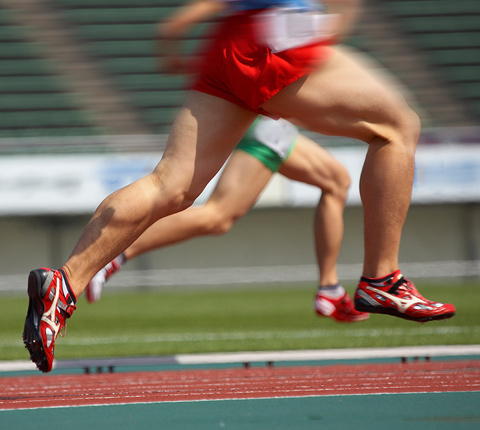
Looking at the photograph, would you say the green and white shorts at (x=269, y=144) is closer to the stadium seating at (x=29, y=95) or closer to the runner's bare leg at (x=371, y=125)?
the runner's bare leg at (x=371, y=125)

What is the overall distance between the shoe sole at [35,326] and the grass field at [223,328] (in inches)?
77.2

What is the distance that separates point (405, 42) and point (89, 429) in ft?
48.6

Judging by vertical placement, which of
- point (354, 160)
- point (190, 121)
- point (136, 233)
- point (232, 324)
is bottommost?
point (354, 160)

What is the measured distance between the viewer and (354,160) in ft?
41.4

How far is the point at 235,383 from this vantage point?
3.07m

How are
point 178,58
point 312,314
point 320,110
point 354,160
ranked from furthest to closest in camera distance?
point 354,160
point 312,314
point 178,58
point 320,110

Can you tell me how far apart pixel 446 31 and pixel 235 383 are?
1438 cm

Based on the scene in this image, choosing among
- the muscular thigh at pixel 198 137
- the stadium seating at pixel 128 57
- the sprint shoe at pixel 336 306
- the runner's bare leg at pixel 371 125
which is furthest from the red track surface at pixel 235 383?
the stadium seating at pixel 128 57

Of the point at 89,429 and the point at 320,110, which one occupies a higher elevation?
the point at 320,110

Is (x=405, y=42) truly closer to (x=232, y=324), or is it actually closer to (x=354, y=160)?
(x=354, y=160)

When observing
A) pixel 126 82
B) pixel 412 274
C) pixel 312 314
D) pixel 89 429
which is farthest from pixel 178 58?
pixel 126 82

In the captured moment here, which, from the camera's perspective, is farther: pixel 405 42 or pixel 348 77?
pixel 405 42

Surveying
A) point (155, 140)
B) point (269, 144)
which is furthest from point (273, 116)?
point (155, 140)

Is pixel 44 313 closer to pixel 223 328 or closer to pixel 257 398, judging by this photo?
pixel 257 398
